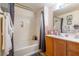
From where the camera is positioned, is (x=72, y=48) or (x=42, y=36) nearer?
(x=72, y=48)

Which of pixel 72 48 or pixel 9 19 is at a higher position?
pixel 9 19

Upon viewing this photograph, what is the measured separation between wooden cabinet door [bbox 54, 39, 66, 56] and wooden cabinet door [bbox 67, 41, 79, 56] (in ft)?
0.17

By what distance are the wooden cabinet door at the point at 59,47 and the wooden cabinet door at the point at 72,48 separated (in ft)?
0.17

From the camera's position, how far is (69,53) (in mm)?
1162

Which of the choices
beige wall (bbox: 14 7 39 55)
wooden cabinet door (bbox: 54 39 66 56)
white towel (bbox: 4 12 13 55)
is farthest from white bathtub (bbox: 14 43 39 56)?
wooden cabinet door (bbox: 54 39 66 56)

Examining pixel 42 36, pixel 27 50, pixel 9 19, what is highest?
pixel 9 19

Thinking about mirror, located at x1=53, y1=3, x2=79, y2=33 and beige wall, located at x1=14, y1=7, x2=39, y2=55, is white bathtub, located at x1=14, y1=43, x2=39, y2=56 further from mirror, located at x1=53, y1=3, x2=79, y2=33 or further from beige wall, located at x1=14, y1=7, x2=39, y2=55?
mirror, located at x1=53, y1=3, x2=79, y2=33

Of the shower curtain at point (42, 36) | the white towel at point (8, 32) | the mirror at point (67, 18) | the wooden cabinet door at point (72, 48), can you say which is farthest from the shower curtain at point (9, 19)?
the wooden cabinet door at point (72, 48)

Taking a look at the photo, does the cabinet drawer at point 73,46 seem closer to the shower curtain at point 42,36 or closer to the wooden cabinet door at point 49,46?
the wooden cabinet door at point 49,46

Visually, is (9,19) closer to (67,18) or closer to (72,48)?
(67,18)

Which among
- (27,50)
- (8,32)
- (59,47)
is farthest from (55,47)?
(8,32)

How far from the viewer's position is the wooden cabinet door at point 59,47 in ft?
3.89

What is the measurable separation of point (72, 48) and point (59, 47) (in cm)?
17

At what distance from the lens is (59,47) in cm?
122
